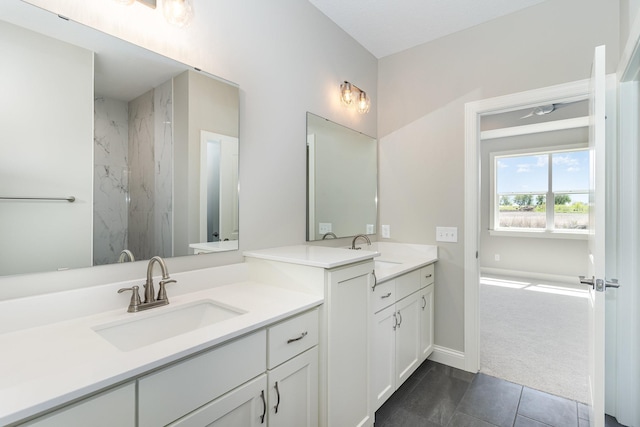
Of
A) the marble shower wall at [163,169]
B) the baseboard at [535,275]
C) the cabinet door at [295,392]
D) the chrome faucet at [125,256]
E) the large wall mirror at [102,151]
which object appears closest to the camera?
the large wall mirror at [102,151]

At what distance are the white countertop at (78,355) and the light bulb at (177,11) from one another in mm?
1258

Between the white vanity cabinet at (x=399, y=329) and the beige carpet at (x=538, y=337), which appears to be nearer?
the white vanity cabinet at (x=399, y=329)

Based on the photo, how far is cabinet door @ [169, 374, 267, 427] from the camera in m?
0.90

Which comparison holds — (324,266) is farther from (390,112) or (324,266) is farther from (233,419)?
(390,112)

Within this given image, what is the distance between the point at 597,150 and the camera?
1.52 m

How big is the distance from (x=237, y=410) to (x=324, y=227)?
4.83 feet

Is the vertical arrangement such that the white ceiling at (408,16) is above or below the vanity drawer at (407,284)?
above

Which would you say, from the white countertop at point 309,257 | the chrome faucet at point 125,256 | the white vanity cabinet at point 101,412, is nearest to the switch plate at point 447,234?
the white countertop at point 309,257

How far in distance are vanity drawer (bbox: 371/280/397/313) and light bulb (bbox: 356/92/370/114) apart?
5.06 feet

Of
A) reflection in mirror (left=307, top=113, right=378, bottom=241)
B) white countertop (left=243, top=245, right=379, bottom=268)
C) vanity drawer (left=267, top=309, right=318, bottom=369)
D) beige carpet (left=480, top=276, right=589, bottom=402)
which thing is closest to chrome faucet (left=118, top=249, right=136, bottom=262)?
white countertop (left=243, top=245, right=379, bottom=268)

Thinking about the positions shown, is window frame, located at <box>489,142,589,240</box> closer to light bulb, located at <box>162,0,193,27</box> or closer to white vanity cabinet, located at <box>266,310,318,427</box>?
white vanity cabinet, located at <box>266,310,318,427</box>

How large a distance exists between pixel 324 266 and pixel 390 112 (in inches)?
83.2

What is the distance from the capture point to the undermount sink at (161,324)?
1090 millimetres

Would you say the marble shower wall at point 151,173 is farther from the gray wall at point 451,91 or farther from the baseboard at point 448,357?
→ the baseboard at point 448,357
